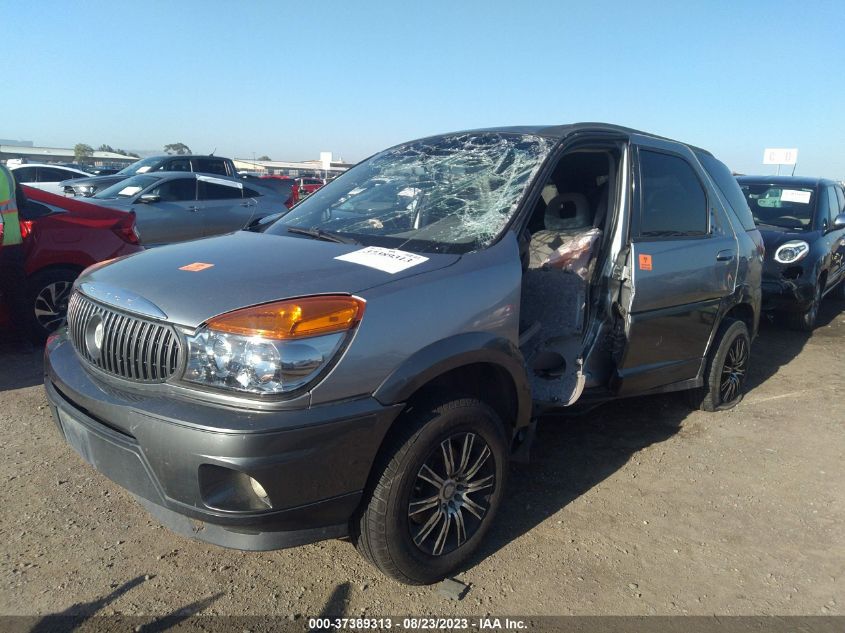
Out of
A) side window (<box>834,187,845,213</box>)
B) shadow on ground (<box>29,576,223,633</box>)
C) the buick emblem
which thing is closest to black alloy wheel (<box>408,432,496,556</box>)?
shadow on ground (<box>29,576,223,633</box>)

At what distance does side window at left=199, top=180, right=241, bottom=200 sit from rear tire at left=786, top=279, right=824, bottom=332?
819 centimetres

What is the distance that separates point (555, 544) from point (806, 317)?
19.3 ft

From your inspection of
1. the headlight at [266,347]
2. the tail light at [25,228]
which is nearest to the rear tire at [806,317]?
the headlight at [266,347]

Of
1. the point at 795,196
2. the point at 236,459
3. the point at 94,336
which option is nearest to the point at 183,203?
the point at 94,336

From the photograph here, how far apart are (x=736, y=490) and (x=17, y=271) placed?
5.42 meters

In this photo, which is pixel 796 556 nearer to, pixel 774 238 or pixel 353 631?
pixel 353 631

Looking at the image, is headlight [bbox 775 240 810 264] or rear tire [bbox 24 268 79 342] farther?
headlight [bbox 775 240 810 264]

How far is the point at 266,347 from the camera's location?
2.07 m

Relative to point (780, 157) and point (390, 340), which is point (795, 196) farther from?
point (780, 157)

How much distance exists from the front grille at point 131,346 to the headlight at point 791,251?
6962mm

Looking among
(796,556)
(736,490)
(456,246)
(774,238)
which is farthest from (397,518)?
(774,238)

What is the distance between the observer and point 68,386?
8.11ft

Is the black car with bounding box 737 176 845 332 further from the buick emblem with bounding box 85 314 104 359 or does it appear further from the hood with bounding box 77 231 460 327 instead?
the buick emblem with bounding box 85 314 104 359

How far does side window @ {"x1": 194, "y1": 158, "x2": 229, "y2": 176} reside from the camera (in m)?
14.4
